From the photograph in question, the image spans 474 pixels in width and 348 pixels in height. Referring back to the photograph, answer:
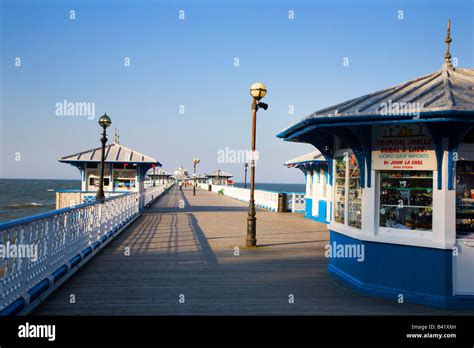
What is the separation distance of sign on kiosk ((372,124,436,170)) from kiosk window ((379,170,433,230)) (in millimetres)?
136

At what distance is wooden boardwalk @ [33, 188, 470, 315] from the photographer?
5.67 meters

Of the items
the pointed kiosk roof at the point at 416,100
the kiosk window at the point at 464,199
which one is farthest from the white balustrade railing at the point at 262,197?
the kiosk window at the point at 464,199

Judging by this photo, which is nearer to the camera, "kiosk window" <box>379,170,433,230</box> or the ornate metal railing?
"kiosk window" <box>379,170,433,230</box>

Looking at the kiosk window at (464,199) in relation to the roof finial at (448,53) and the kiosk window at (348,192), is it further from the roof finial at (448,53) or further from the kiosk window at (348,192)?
the roof finial at (448,53)

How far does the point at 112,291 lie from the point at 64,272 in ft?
4.04

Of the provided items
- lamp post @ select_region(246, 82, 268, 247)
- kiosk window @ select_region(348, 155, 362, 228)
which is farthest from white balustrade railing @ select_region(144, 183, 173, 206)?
kiosk window @ select_region(348, 155, 362, 228)

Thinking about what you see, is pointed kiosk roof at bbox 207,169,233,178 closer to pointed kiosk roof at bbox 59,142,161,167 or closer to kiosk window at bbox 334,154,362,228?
pointed kiosk roof at bbox 59,142,161,167

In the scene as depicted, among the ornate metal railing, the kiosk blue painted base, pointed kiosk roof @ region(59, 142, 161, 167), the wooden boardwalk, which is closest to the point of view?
the wooden boardwalk

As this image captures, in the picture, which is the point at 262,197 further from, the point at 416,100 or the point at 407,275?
the point at 416,100

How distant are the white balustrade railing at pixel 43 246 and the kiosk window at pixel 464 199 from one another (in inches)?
239

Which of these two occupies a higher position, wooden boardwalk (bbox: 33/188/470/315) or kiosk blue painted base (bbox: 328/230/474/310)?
kiosk blue painted base (bbox: 328/230/474/310)

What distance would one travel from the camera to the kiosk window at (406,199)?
6262mm

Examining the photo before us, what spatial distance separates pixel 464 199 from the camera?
6.30 metres

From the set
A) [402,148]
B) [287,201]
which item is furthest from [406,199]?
[287,201]
